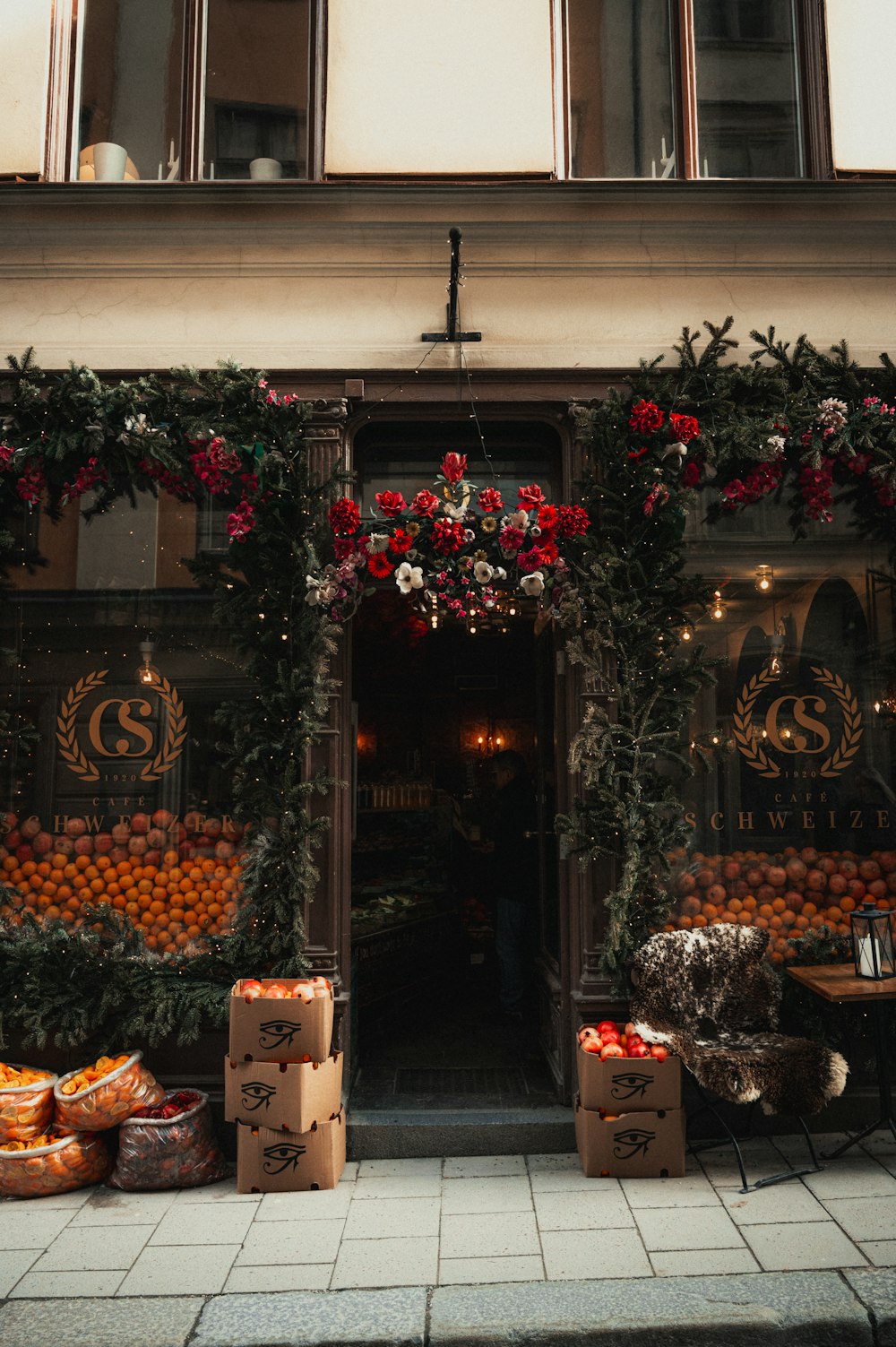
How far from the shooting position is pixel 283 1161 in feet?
17.2

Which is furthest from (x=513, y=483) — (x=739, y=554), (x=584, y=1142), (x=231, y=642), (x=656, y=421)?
A: (x=584, y=1142)

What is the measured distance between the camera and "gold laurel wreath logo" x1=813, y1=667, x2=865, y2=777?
20.9 ft

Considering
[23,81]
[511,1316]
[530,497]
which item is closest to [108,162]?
[23,81]

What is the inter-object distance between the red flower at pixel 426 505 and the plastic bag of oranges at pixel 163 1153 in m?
3.59

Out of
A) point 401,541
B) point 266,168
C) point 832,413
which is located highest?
point 266,168

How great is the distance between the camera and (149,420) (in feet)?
19.7

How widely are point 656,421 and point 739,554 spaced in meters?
1.15

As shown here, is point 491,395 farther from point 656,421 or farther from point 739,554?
point 739,554

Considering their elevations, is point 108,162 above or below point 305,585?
above

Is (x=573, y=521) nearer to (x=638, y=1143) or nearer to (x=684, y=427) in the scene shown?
(x=684, y=427)

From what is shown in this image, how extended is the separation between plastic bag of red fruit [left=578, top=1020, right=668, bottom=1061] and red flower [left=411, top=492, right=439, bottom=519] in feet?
10.1

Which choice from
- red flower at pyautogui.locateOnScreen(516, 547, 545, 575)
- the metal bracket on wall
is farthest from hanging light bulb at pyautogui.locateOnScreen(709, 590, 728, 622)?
the metal bracket on wall

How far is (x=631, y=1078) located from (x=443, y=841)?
5.11 metres

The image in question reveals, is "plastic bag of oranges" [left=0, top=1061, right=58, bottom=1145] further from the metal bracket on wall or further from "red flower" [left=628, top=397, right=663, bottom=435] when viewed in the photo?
"red flower" [left=628, top=397, right=663, bottom=435]
